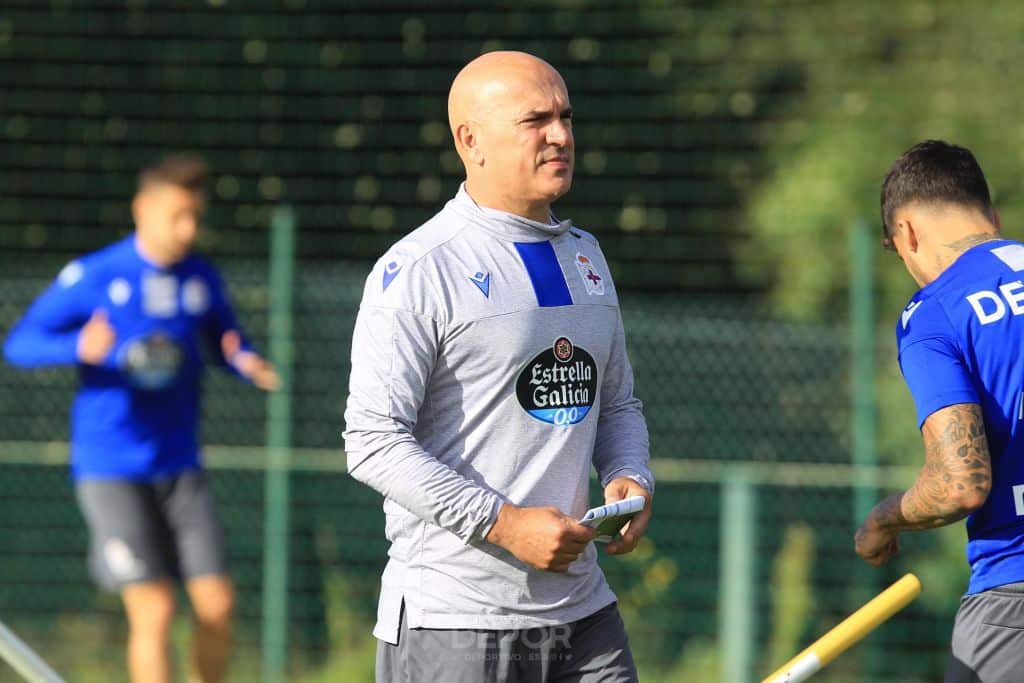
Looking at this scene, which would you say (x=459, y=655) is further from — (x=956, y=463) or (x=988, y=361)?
(x=988, y=361)

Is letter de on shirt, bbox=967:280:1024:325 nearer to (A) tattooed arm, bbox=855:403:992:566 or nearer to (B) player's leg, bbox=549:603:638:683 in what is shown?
(A) tattooed arm, bbox=855:403:992:566

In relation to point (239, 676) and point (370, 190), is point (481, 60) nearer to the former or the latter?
point (239, 676)

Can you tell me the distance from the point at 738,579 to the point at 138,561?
10.3ft

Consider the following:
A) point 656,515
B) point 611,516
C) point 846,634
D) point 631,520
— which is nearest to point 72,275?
point 656,515

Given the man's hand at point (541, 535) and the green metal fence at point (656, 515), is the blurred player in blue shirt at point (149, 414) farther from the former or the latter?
the man's hand at point (541, 535)

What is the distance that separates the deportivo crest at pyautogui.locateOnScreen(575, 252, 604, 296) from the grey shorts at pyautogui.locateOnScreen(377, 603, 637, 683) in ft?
2.51

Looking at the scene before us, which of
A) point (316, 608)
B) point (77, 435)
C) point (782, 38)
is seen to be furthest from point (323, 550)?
point (782, 38)

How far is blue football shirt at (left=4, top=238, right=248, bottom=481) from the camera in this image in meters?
6.72

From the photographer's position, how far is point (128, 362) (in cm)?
677

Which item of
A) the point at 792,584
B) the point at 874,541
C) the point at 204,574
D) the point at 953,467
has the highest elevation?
the point at 953,467

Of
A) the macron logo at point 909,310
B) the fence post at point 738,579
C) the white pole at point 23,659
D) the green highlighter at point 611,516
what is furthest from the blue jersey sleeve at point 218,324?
the macron logo at point 909,310

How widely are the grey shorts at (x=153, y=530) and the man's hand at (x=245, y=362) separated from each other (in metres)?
0.49

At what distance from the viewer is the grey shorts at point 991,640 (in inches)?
147

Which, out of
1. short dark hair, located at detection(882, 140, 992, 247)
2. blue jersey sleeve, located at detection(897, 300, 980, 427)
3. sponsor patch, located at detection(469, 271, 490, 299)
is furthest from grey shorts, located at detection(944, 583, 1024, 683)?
sponsor patch, located at detection(469, 271, 490, 299)
